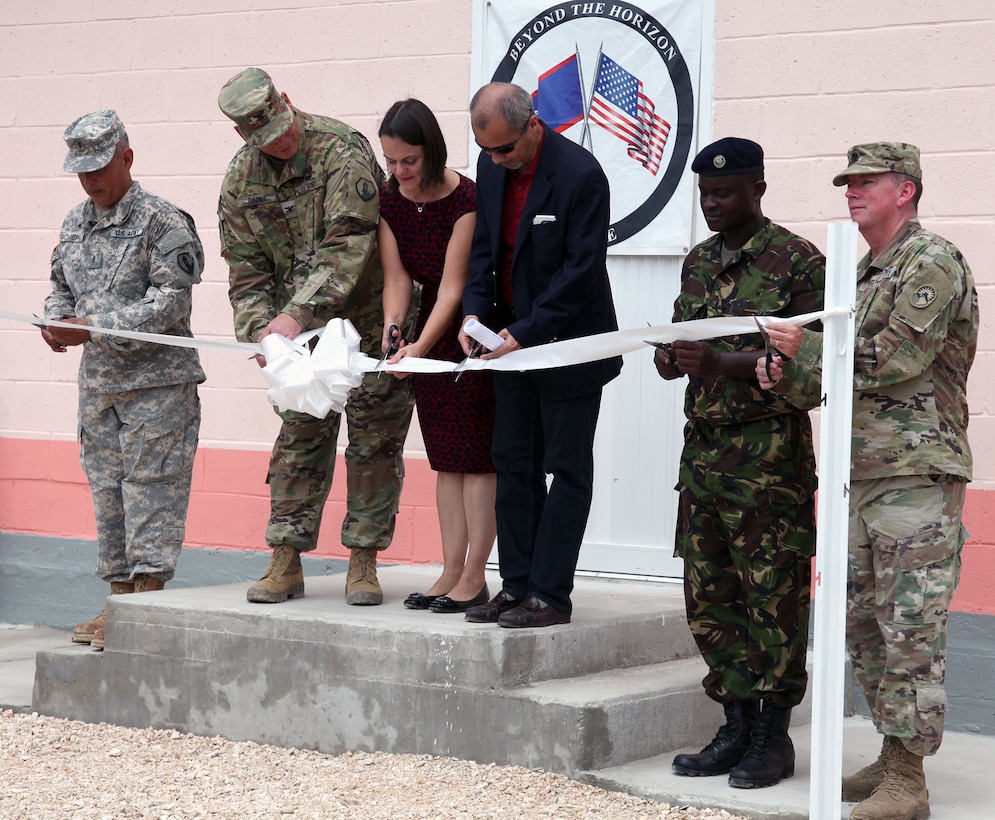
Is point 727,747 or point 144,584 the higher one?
point 144,584

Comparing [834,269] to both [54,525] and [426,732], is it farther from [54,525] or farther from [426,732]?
[54,525]

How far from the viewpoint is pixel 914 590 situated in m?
3.34

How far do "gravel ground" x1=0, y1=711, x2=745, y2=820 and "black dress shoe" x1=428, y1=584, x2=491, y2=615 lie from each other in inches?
19.6

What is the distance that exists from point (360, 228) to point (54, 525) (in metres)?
3.09

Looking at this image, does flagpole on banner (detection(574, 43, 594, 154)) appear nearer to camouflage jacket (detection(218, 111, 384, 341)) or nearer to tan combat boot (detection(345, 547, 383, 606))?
camouflage jacket (detection(218, 111, 384, 341))

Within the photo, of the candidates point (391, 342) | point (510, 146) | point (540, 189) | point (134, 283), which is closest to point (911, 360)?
point (540, 189)

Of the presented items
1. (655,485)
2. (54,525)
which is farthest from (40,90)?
(655,485)

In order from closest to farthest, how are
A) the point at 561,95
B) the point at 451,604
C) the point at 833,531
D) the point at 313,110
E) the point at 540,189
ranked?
the point at 833,531, the point at 540,189, the point at 451,604, the point at 561,95, the point at 313,110

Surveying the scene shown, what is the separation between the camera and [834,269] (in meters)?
3.02

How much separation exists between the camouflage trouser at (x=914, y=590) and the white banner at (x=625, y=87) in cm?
211

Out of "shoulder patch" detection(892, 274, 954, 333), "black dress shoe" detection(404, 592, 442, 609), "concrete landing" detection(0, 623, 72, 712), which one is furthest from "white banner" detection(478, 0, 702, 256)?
"concrete landing" detection(0, 623, 72, 712)

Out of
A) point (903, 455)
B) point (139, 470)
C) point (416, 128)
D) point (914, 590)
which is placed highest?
point (416, 128)

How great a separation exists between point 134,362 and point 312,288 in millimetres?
922

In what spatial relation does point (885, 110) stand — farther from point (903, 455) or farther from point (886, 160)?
point (903, 455)
